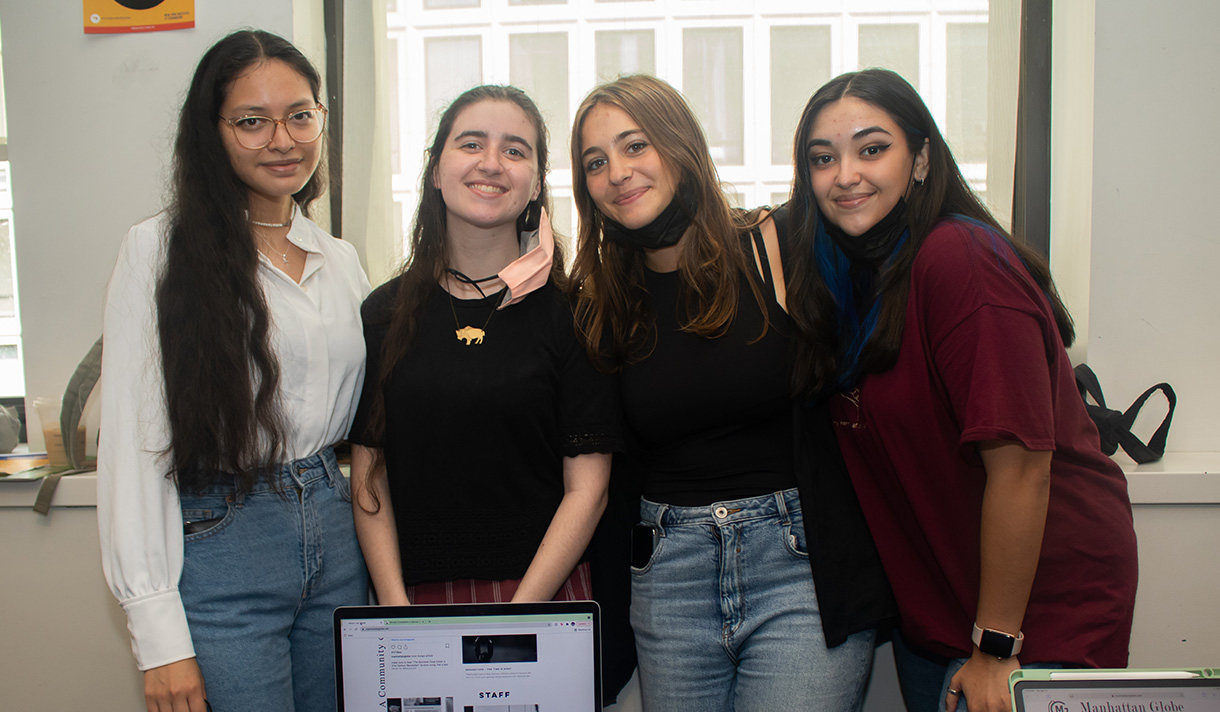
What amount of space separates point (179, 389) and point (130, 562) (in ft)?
0.85

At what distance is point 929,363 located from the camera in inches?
41.3

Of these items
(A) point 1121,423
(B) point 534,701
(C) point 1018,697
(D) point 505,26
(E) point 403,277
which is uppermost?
(D) point 505,26

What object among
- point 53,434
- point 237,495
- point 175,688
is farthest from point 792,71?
point 53,434

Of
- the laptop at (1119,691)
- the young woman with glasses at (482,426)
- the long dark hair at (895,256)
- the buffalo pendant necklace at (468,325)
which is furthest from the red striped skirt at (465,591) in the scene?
the laptop at (1119,691)

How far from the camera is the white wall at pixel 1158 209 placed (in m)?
1.66

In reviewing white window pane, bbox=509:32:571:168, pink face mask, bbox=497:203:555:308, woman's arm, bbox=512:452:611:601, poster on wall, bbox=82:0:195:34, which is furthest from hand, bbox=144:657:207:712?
poster on wall, bbox=82:0:195:34

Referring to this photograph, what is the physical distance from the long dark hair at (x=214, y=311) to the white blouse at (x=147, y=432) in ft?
0.07

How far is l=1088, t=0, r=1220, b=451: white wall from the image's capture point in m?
1.66

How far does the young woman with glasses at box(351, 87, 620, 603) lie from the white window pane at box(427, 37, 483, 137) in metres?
0.70

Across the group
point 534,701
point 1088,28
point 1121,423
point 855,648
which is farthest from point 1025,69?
point 534,701

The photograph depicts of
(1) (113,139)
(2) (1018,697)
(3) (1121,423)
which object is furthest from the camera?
(1) (113,139)

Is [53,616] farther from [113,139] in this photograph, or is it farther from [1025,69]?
[1025,69]

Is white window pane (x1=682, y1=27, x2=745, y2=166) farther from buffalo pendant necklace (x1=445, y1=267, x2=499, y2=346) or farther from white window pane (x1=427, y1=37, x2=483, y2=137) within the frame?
buffalo pendant necklace (x1=445, y1=267, x2=499, y2=346)

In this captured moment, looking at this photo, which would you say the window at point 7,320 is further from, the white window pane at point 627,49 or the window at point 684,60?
the white window pane at point 627,49
